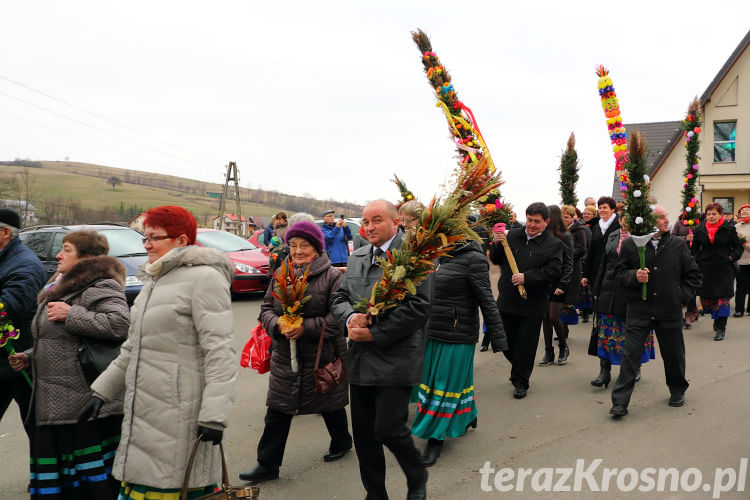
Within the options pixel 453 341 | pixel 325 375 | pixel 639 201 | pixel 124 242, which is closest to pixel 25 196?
pixel 124 242

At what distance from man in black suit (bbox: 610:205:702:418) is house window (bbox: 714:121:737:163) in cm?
2557

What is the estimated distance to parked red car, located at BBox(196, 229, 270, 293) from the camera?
1356 cm

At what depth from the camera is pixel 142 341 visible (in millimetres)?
2998

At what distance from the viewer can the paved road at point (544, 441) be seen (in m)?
4.27

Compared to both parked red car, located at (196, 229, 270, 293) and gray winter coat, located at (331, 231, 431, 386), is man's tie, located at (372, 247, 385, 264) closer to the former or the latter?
gray winter coat, located at (331, 231, 431, 386)

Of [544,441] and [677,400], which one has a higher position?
[677,400]

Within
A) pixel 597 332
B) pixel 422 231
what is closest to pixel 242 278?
pixel 597 332

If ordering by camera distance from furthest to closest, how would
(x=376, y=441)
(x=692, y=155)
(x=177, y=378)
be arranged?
(x=692, y=155) < (x=376, y=441) < (x=177, y=378)

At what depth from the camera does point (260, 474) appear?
4367mm

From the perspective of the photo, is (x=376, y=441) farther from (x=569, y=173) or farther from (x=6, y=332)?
(x=569, y=173)

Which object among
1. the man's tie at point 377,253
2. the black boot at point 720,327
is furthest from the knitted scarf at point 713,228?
the man's tie at point 377,253

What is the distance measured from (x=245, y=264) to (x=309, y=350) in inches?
376

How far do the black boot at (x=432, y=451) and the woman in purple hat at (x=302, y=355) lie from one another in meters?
0.78

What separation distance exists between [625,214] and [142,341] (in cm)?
463
